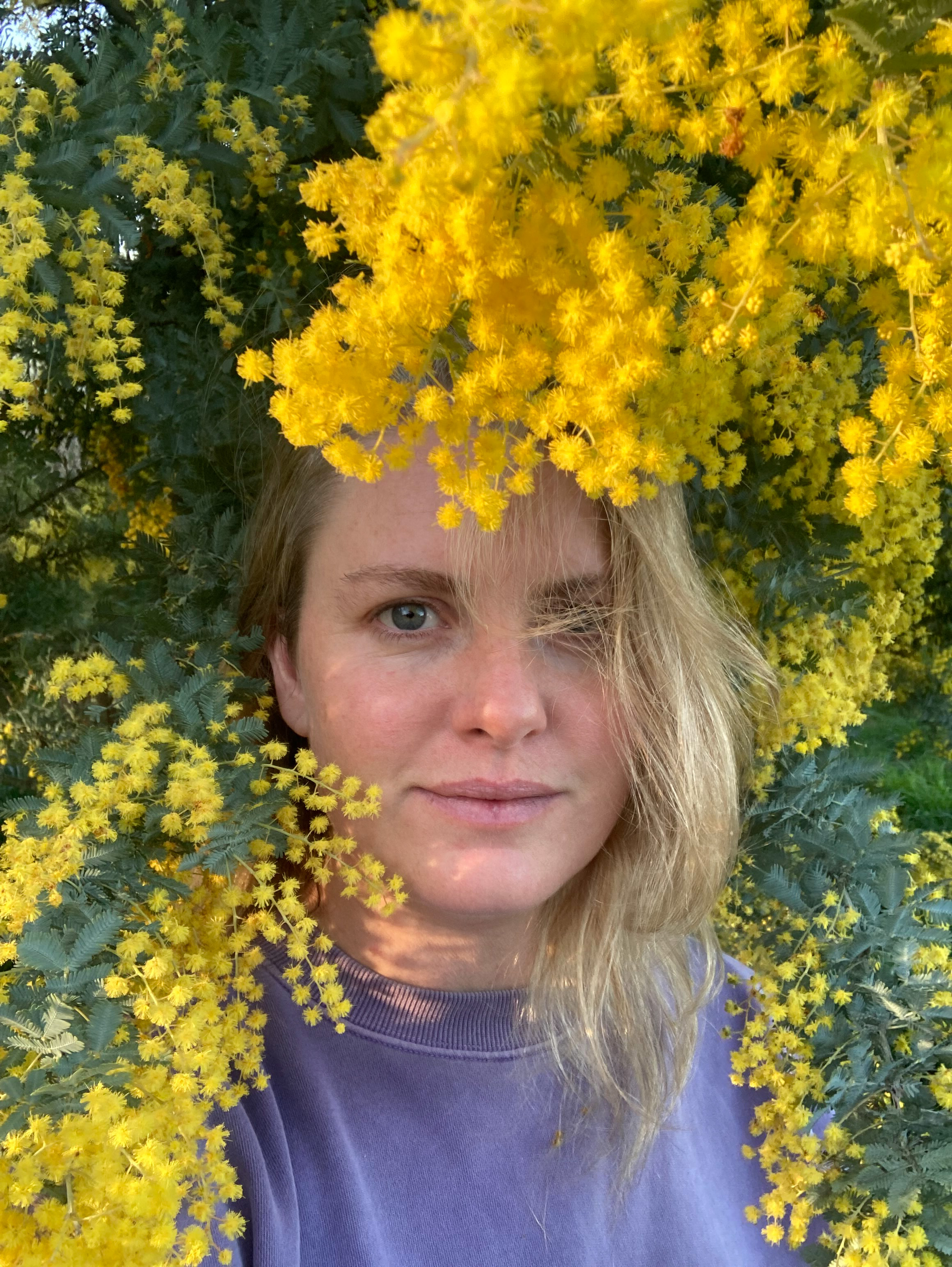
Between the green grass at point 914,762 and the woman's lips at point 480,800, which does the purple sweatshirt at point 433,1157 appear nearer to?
the woman's lips at point 480,800

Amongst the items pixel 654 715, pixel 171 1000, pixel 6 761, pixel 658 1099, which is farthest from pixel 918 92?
pixel 6 761

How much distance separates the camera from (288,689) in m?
1.70

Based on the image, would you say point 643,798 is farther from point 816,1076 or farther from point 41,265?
point 41,265

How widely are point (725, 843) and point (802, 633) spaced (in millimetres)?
445

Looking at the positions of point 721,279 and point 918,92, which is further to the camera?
point 721,279

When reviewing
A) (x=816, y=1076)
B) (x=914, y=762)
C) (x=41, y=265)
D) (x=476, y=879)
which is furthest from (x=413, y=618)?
(x=914, y=762)

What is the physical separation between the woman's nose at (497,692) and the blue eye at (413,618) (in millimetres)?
75

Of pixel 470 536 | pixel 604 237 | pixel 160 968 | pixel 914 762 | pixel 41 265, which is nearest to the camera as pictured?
pixel 604 237

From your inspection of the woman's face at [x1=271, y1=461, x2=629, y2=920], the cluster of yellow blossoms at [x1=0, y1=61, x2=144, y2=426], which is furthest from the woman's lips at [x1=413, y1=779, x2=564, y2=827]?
the cluster of yellow blossoms at [x1=0, y1=61, x2=144, y2=426]

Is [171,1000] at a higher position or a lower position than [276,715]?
lower

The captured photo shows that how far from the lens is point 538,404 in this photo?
1029 mm

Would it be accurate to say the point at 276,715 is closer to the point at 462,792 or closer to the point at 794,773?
the point at 462,792

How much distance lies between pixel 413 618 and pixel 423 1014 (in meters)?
0.70

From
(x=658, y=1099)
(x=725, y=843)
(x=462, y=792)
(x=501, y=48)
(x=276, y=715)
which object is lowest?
(x=658, y=1099)
